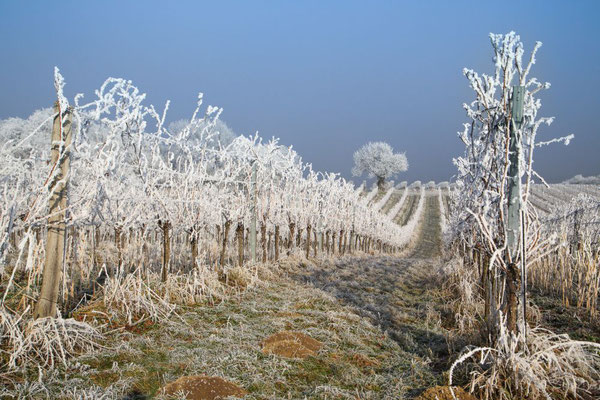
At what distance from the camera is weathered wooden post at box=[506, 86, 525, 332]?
143 inches

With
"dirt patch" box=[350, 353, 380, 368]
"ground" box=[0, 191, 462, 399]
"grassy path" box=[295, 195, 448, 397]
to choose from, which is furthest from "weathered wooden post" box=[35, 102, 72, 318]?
"grassy path" box=[295, 195, 448, 397]

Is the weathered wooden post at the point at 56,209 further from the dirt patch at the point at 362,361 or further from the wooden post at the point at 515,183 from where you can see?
the wooden post at the point at 515,183

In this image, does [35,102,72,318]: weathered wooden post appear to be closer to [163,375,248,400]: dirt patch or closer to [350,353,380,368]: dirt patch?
[163,375,248,400]: dirt patch

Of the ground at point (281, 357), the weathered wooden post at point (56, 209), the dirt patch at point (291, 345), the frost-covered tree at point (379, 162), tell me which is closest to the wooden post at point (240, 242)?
the ground at point (281, 357)

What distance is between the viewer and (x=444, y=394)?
330cm

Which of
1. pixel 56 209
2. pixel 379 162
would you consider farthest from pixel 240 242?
pixel 379 162

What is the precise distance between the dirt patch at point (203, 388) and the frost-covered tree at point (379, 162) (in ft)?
212

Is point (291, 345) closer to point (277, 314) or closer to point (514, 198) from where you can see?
point (277, 314)

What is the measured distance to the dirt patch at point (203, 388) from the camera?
11.1ft

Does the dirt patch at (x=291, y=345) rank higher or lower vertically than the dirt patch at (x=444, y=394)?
lower

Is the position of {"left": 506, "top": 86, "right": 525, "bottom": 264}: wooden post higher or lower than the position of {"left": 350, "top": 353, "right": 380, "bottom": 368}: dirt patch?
higher

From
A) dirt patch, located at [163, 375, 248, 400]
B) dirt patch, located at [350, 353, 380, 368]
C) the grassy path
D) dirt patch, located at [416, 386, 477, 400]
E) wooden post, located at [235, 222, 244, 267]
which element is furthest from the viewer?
wooden post, located at [235, 222, 244, 267]

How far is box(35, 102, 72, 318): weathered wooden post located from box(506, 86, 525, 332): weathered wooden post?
4421mm

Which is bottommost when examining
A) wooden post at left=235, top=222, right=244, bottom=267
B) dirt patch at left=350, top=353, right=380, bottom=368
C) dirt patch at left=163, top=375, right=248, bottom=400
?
dirt patch at left=163, top=375, right=248, bottom=400
